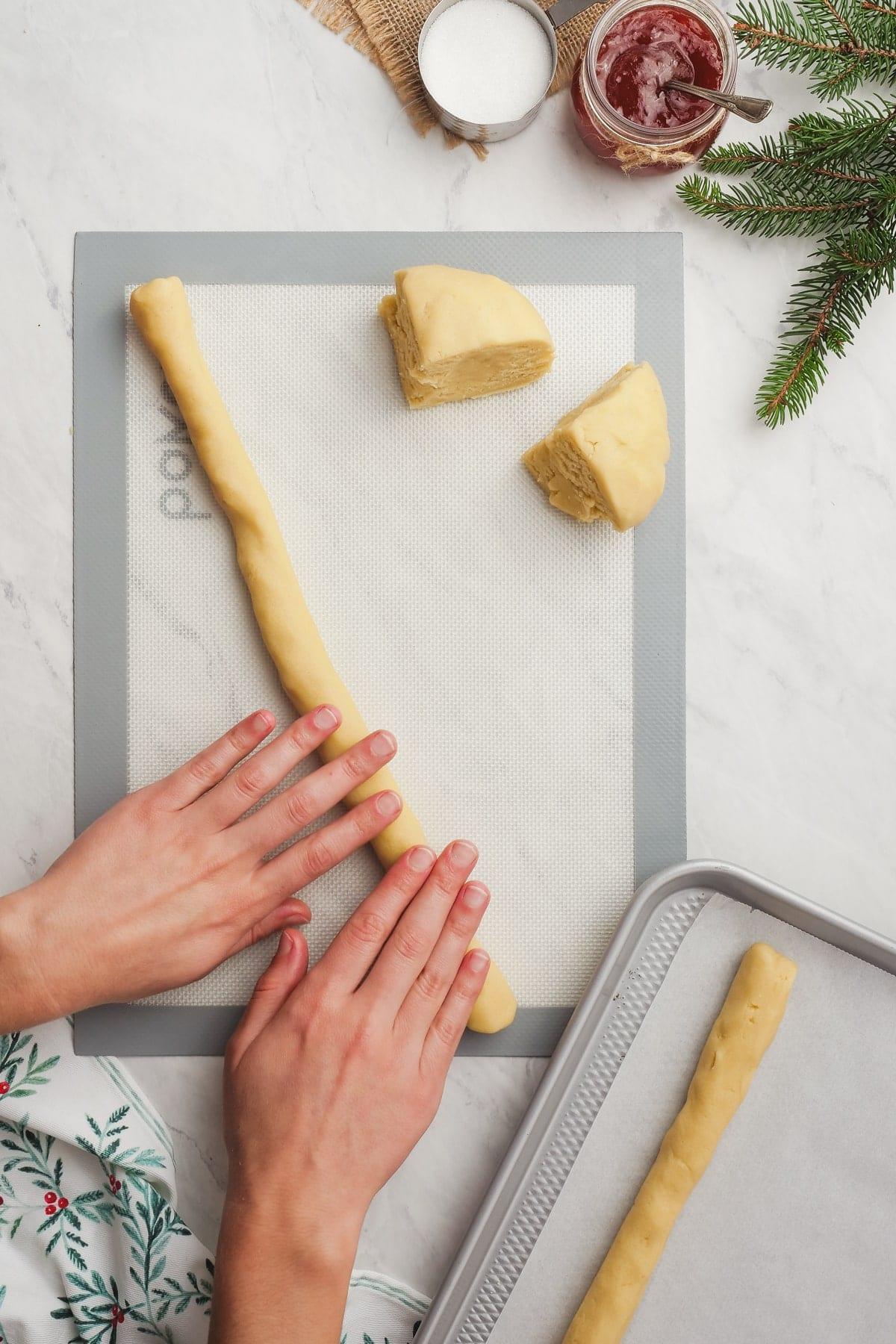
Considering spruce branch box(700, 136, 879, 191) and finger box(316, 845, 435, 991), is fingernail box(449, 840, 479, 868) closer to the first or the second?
finger box(316, 845, 435, 991)

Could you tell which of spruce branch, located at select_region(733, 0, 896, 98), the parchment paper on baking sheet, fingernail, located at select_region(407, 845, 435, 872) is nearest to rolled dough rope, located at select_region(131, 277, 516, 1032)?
fingernail, located at select_region(407, 845, 435, 872)

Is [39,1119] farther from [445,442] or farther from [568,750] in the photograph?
[445,442]

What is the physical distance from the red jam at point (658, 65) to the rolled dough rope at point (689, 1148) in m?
0.72

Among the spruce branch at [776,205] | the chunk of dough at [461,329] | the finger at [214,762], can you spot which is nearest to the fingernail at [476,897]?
the finger at [214,762]

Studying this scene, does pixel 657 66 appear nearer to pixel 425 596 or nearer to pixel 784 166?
pixel 784 166

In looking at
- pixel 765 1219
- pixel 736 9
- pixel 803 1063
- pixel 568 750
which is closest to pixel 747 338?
pixel 736 9

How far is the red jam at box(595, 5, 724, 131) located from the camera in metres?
0.77

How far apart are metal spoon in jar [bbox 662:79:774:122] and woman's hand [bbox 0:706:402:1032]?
0.59 meters

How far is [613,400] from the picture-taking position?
771mm

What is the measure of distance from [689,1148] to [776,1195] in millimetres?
101

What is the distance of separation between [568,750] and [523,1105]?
0.33 m

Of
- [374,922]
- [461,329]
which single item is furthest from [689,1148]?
[461,329]

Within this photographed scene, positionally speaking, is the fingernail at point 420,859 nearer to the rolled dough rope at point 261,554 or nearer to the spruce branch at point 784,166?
the rolled dough rope at point 261,554

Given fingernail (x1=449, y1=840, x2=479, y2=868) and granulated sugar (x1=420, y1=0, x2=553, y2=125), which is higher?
granulated sugar (x1=420, y1=0, x2=553, y2=125)
